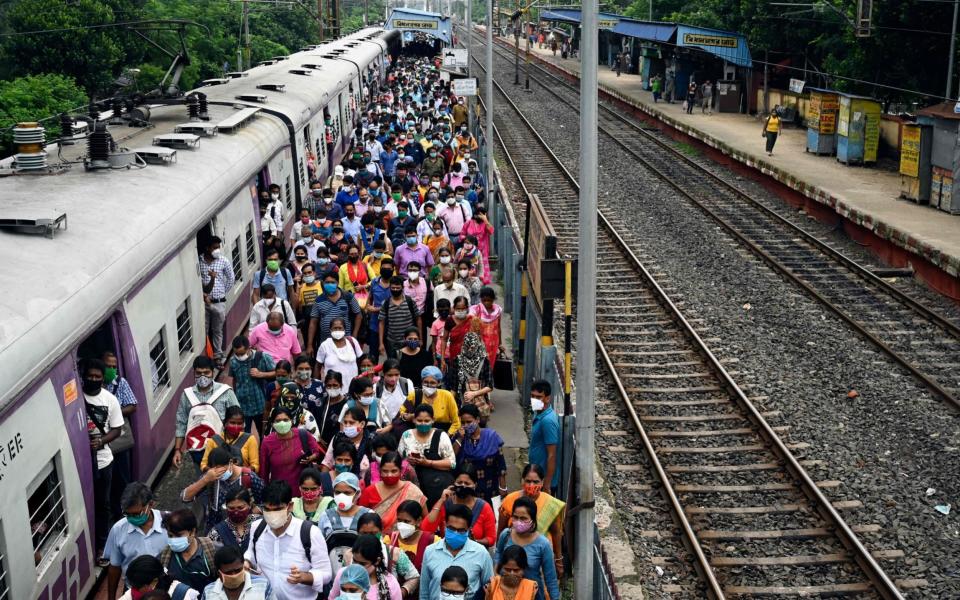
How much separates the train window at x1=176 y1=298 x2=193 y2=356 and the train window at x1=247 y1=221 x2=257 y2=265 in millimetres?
3519

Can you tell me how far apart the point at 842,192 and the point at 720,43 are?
17.7 metres

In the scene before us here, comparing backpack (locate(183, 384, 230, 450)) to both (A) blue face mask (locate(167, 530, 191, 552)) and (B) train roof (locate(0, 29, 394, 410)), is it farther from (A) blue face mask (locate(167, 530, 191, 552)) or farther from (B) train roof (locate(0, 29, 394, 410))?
(A) blue face mask (locate(167, 530, 191, 552))

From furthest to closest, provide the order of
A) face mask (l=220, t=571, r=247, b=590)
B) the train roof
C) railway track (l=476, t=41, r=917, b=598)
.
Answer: railway track (l=476, t=41, r=917, b=598) < the train roof < face mask (l=220, t=571, r=247, b=590)

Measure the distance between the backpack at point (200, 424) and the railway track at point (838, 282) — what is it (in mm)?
8401

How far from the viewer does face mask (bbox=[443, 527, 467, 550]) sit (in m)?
6.48

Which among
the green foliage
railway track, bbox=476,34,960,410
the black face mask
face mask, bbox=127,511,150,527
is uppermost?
the green foliage

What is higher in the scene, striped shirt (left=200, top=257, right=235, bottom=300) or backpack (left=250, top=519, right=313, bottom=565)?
striped shirt (left=200, top=257, right=235, bottom=300)

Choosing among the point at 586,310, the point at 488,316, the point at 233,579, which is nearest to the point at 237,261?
the point at 488,316

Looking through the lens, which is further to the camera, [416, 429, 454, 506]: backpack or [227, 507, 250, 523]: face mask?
[416, 429, 454, 506]: backpack

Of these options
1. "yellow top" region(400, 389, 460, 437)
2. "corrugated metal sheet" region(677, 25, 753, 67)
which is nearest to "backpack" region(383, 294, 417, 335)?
"yellow top" region(400, 389, 460, 437)

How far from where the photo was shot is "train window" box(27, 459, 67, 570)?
23.3 feet

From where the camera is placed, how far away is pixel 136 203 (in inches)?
412

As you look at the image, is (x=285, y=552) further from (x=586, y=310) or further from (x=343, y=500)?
(x=586, y=310)

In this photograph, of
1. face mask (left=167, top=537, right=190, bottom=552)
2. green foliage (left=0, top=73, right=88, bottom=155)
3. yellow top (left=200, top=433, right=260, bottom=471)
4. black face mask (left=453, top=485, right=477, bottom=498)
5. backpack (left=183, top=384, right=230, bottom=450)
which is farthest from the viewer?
green foliage (left=0, top=73, right=88, bottom=155)
